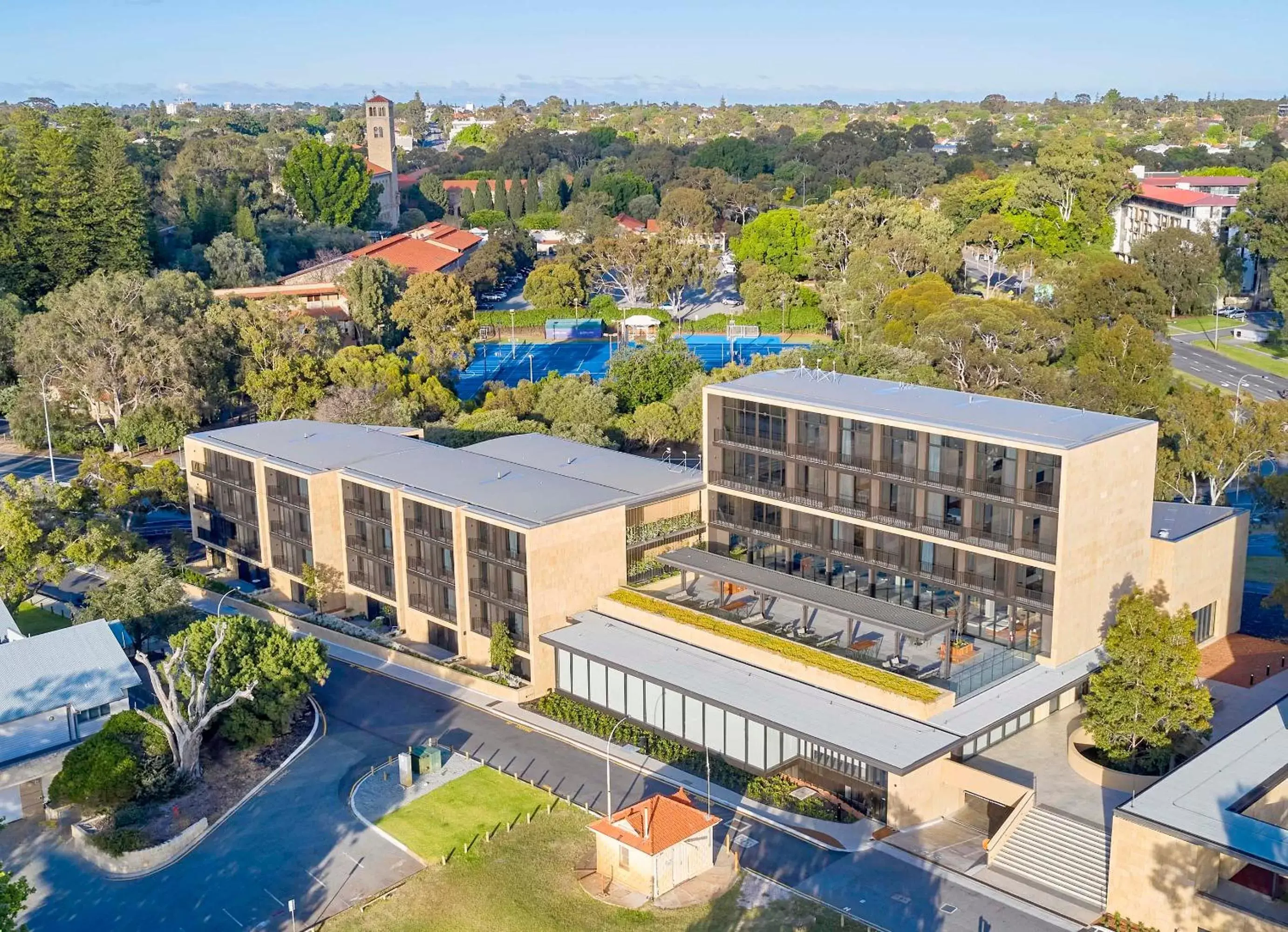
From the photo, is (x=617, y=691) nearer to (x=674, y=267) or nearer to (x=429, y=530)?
(x=429, y=530)

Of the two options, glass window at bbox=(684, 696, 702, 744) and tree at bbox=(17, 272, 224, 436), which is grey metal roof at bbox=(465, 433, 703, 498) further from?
tree at bbox=(17, 272, 224, 436)

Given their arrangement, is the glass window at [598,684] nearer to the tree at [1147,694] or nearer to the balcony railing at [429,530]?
the balcony railing at [429,530]

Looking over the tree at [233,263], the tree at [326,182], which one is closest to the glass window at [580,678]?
the tree at [233,263]

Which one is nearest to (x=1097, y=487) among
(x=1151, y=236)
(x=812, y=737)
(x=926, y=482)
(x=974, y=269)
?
(x=926, y=482)

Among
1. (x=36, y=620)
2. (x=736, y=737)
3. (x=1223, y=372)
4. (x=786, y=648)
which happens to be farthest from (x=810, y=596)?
(x=1223, y=372)

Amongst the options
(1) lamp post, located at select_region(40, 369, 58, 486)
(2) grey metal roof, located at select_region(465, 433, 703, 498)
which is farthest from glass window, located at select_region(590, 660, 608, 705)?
(1) lamp post, located at select_region(40, 369, 58, 486)

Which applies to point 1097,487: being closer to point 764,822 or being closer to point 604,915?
point 764,822
